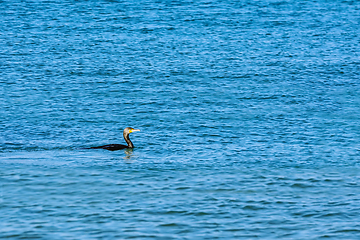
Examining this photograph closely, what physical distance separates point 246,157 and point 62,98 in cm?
1201

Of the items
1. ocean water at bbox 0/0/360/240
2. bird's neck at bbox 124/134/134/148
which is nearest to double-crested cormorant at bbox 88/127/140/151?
bird's neck at bbox 124/134/134/148

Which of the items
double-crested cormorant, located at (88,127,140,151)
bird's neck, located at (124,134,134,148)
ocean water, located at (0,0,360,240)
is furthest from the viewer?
bird's neck, located at (124,134,134,148)

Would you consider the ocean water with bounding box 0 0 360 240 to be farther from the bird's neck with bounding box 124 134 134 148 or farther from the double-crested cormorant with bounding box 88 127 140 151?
the bird's neck with bounding box 124 134 134 148

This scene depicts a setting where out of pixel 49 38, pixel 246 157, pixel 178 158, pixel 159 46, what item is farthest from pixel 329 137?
pixel 49 38

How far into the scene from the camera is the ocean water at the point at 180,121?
1955 cm

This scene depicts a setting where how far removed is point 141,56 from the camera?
133 feet

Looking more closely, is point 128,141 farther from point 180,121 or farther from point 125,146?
point 180,121

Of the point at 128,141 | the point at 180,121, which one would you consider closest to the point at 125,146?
the point at 128,141

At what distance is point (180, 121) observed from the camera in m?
29.5

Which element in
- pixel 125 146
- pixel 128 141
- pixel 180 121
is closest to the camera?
pixel 125 146

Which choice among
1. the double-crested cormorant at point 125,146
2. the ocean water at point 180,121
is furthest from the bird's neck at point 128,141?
the ocean water at point 180,121

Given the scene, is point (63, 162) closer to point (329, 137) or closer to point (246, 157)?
point (246, 157)

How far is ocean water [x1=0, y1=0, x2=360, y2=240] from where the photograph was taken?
64.1ft

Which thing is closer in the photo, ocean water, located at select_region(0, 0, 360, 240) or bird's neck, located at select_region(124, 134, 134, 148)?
ocean water, located at select_region(0, 0, 360, 240)
